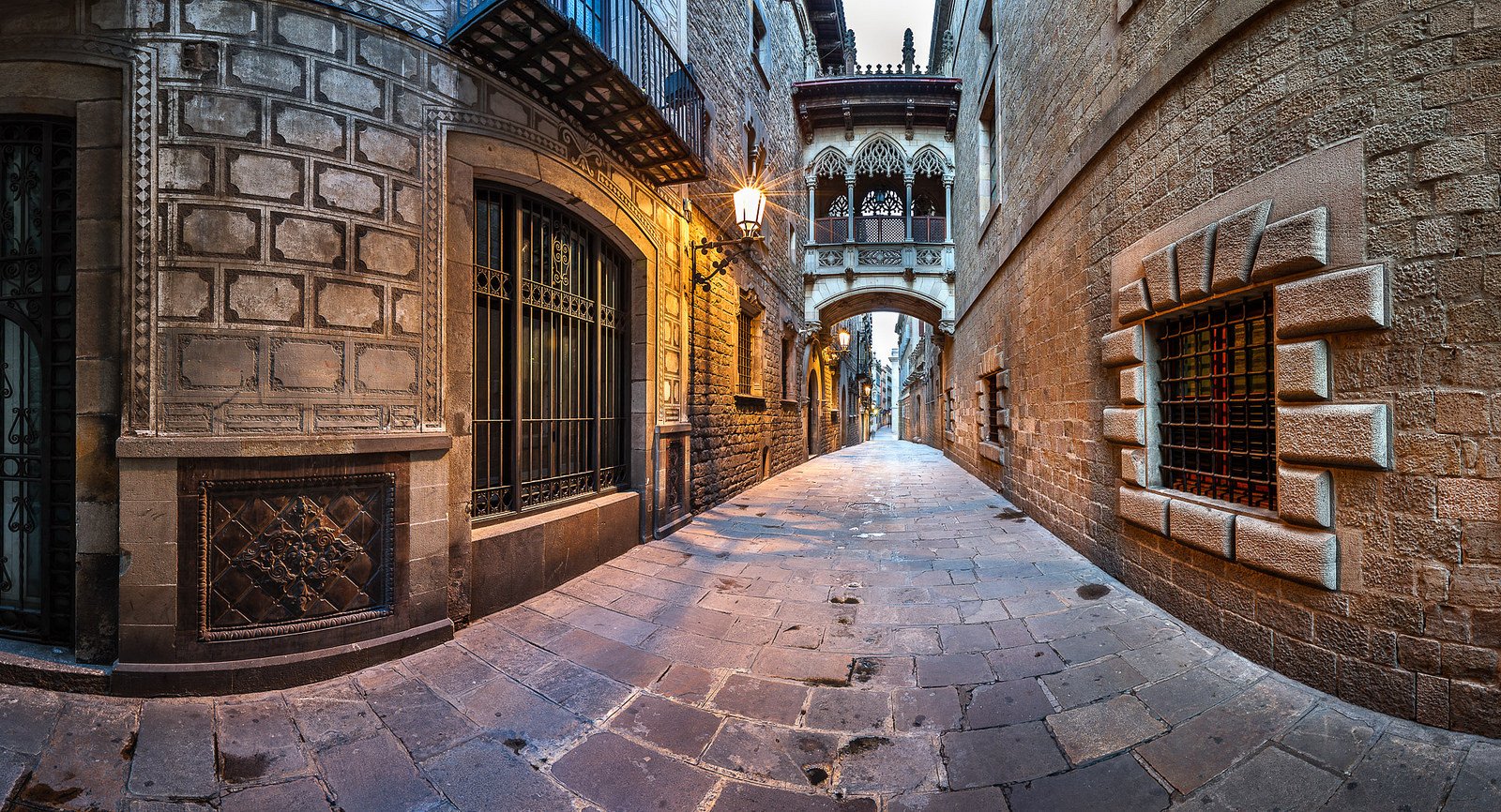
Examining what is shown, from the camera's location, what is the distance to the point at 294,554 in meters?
3.14

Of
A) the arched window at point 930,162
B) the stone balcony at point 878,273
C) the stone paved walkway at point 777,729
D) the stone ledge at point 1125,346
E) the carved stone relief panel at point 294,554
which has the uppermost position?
the arched window at point 930,162

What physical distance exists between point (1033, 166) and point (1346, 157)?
15.1 feet

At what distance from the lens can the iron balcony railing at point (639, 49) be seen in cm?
492

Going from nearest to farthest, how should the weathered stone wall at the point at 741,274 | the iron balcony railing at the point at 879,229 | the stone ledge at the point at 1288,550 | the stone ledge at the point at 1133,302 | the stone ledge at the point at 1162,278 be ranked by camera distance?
the stone ledge at the point at 1288,550
the stone ledge at the point at 1162,278
the stone ledge at the point at 1133,302
the weathered stone wall at the point at 741,274
the iron balcony railing at the point at 879,229

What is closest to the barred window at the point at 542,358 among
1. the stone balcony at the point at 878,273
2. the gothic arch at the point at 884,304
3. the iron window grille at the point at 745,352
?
the iron window grille at the point at 745,352

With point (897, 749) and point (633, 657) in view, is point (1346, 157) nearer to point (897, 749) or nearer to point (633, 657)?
point (897, 749)

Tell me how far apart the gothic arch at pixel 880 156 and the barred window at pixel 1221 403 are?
14520 mm

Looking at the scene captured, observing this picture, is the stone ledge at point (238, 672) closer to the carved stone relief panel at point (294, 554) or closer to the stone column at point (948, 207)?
the carved stone relief panel at point (294, 554)

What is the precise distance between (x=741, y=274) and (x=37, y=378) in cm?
804

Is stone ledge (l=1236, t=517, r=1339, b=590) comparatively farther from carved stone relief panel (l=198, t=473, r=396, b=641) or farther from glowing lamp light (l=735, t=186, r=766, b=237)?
glowing lamp light (l=735, t=186, r=766, b=237)

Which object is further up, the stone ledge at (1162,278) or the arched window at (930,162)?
the arched window at (930,162)

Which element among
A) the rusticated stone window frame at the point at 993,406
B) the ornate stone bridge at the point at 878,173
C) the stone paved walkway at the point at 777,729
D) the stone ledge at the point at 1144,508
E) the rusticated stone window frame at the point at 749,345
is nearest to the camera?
the stone paved walkway at the point at 777,729

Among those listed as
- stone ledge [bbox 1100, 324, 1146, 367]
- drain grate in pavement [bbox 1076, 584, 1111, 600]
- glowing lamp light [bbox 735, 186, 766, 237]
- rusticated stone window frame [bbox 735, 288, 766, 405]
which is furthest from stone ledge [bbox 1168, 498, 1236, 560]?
rusticated stone window frame [bbox 735, 288, 766, 405]

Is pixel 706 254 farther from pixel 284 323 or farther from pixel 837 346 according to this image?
pixel 837 346
